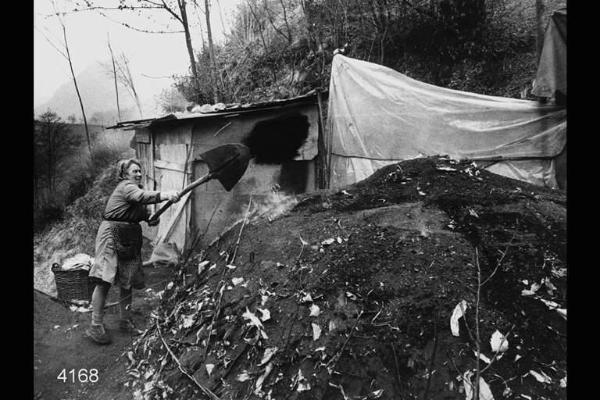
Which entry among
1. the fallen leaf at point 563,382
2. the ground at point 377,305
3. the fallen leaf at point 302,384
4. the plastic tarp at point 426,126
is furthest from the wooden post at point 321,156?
the fallen leaf at point 563,382

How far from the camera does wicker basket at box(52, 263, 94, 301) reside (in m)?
5.18

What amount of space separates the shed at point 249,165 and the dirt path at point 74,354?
7.00ft

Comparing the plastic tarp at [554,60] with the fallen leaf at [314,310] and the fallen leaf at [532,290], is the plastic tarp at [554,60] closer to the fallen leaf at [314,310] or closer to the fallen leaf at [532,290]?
the fallen leaf at [532,290]

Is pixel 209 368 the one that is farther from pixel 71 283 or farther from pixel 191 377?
pixel 71 283

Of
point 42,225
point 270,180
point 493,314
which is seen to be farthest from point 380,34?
point 42,225

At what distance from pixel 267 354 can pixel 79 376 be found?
83.1 inches

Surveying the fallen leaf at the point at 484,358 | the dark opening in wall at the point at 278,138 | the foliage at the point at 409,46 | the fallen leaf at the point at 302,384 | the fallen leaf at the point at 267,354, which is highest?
the foliage at the point at 409,46

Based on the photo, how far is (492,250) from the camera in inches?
110

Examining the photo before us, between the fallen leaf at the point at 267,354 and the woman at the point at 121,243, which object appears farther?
the woman at the point at 121,243

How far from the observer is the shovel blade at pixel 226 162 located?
4570mm

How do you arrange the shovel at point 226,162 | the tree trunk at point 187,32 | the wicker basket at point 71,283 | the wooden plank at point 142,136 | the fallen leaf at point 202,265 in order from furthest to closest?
the tree trunk at point 187,32 < the wooden plank at point 142,136 < the wicker basket at point 71,283 < the shovel at point 226,162 < the fallen leaf at point 202,265

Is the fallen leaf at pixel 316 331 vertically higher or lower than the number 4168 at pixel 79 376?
higher

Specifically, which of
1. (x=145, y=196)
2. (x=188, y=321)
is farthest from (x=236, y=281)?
(x=145, y=196)
